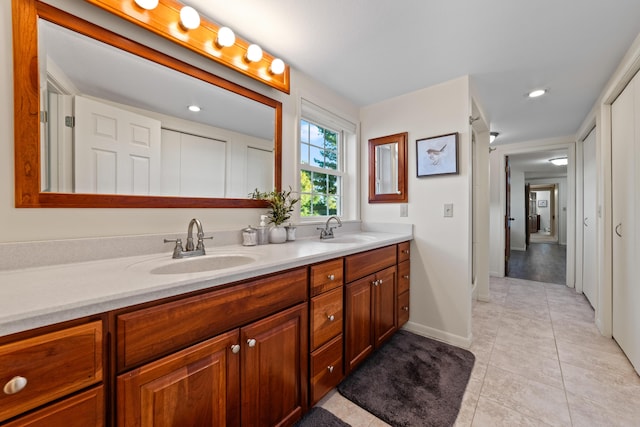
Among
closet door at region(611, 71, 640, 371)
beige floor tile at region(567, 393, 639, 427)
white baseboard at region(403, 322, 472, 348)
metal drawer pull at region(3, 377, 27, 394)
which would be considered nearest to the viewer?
metal drawer pull at region(3, 377, 27, 394)

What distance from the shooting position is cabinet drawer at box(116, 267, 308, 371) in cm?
71

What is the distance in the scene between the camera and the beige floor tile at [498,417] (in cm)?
126

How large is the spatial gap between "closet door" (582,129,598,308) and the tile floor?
47 cm

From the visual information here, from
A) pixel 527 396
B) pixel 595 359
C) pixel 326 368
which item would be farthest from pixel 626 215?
pixel 326 368

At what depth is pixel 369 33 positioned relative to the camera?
5.01 feet

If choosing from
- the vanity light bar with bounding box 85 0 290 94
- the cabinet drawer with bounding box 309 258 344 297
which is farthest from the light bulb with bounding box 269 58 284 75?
→ the cabinet drawer with bounding box 309 258 344 297

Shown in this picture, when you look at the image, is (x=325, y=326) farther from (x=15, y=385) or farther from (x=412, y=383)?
(x=15, y=385)

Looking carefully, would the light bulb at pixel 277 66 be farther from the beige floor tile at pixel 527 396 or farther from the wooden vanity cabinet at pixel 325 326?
the beige floor tile at pixel 527 396

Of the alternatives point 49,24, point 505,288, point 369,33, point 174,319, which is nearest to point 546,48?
point 369,33

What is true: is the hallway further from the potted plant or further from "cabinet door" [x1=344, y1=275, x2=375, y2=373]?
the potted plant

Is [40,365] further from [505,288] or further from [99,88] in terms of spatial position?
[505,288]

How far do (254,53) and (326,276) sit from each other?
4.64 feet

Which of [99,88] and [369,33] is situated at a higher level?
[369,33]

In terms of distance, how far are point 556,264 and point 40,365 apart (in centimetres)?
652
